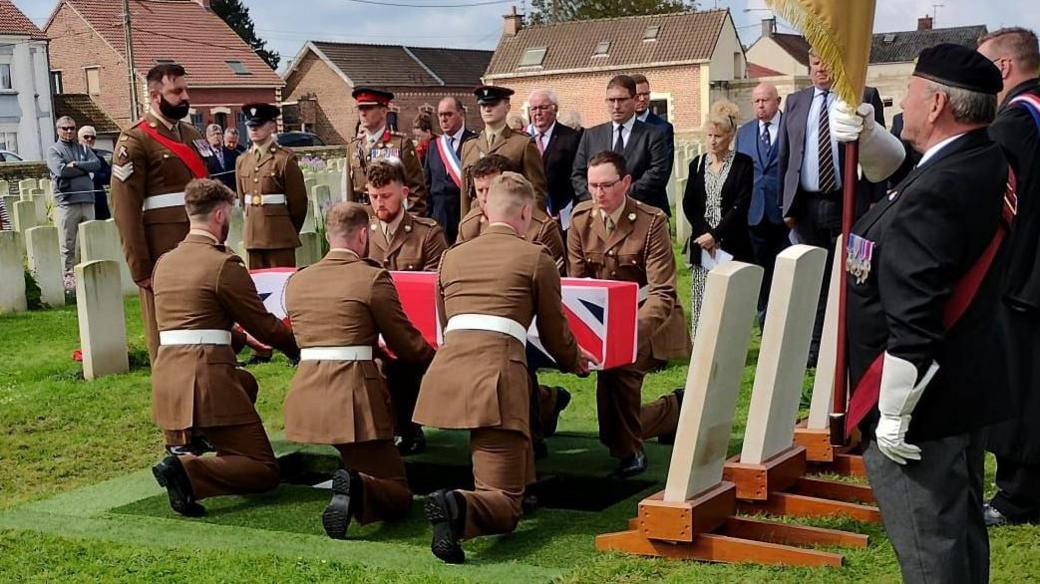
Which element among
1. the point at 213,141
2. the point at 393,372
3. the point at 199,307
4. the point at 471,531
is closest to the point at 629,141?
the point at 393,372

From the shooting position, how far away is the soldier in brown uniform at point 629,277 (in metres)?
6.57

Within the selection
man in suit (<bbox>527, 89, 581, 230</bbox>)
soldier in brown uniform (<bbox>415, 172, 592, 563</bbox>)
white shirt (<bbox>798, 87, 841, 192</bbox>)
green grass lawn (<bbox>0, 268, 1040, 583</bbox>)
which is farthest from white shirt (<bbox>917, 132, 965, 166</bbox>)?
man in suit (<bbox>527, 89, 581, 230</bbox>)

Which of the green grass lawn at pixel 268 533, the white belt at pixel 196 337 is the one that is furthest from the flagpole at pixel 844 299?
the white belt at pixel 196 337

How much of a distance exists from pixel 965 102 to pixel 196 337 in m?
4.03

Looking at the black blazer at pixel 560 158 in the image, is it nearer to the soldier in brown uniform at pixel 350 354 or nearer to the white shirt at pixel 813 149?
the white shirt at pixel 813 149

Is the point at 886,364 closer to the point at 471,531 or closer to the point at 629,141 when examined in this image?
the point at 471,531

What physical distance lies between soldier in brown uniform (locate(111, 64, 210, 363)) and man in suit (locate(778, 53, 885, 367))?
375 centimetres

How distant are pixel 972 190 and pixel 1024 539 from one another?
7.45ft

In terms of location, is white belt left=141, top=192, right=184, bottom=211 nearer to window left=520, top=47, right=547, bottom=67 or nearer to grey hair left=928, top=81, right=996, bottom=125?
grey hair left=928, top=81, right=996, bottom=125

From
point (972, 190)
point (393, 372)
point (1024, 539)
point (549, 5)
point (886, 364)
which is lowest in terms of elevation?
point (1024, 539)

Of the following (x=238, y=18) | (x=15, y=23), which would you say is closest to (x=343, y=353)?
(x=15, y=23)

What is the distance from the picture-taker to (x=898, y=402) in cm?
363

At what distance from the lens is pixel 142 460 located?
7363 mm

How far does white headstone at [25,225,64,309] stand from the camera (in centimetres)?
1303
